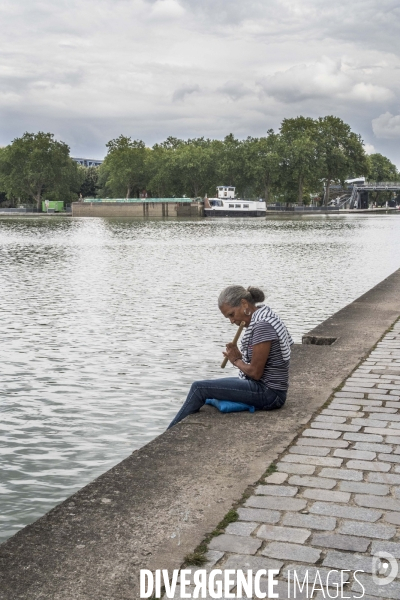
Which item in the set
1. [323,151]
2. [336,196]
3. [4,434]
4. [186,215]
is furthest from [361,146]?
[4,434]

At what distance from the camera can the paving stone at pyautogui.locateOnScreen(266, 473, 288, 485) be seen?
15.0 feet

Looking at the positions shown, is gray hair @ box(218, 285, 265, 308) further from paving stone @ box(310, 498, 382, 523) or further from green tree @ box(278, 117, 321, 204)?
green tree @ box(278, 117, 321, 204)

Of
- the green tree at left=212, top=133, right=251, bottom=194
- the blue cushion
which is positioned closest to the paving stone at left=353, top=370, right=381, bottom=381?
the blue cushion

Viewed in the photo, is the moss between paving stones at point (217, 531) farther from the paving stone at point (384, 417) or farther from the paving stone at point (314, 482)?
the paving stone at point (384, 417)

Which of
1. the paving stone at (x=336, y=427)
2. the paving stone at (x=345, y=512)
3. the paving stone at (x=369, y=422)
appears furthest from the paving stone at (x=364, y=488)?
the paving stone at (x=369, y=422)

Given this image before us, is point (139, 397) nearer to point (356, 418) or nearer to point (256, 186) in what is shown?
point (356, 418)

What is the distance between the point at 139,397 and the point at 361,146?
115000 mm

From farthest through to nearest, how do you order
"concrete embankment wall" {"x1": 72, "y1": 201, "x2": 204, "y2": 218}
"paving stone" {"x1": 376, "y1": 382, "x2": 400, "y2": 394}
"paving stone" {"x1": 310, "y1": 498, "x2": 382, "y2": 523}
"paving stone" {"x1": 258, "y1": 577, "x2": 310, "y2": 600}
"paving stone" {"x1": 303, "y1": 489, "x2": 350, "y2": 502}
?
"concrete embankment wall" {"x1": 72, "y1": 201, "x2": 204, "y2": 218} → "paving stone" {"x1": 376, "y1": 382, "x2": 400, "y2": 394} → "paving stone" {"x1": 303, "y1": 489, "x2": 350, "y2": 502} → "paving stone" {"x1": 310, "y1": 498, "x2": 382, "y2": 523} → "paving stone" {"x1": 258, "y1": 577, "x2": 310, "y2": 600}

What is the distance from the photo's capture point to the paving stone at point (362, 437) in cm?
543

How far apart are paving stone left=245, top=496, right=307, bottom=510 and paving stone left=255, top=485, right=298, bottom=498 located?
0.21 feet

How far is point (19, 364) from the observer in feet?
33.9

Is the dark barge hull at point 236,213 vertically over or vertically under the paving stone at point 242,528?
over

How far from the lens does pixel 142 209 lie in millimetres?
108375

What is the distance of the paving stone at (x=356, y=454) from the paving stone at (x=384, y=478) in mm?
319
